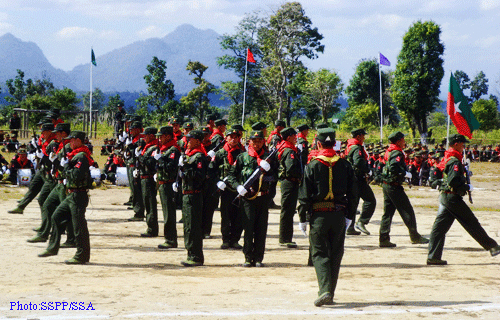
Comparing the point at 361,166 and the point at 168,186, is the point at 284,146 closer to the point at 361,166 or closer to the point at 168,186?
the point at 361,166

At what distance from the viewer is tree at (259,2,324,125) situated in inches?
2109

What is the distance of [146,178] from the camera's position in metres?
11.8

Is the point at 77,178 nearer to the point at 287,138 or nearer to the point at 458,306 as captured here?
Result: the point at 287,138

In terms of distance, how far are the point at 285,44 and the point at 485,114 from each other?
19.5 metres

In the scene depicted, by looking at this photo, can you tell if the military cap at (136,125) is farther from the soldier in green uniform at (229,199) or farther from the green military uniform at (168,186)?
the soldier in green uniform at (229,199)

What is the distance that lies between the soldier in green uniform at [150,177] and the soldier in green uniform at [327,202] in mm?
4786

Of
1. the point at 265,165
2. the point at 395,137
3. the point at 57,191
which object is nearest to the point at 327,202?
the point at 265,165

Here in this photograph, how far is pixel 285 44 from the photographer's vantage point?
53.7m

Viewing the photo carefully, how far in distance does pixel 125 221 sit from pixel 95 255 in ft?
12.5

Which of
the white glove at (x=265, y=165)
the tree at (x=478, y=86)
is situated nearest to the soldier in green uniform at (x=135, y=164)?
the white glove at (x=265, y=165)

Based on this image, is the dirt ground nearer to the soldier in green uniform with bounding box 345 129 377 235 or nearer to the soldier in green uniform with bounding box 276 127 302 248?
the soldier in green uniform with bounding box 276 127 302 248

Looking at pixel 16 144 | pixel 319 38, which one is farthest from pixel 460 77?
pixel 16 144

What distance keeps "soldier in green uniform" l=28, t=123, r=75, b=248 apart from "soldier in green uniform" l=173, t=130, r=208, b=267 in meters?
1.93

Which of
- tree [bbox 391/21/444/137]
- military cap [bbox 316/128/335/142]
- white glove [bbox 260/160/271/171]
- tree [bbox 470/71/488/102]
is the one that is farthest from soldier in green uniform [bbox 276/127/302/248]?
tree [bbox 470/71/488/102]
